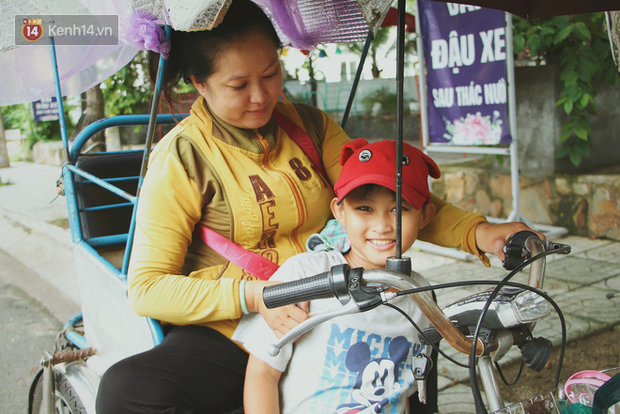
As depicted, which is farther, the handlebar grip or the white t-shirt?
the white t-shirt

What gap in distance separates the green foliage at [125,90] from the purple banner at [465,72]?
2351 mm

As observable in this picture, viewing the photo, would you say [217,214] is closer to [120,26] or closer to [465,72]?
[120,26]

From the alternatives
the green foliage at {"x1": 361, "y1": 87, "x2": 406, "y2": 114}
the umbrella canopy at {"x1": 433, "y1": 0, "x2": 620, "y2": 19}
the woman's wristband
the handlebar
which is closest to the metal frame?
the umbrella canopy at {"x1": 433, "y1": 0, "x2": 620, "y2": 19}

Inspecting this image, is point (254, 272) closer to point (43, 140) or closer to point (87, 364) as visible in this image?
point (87, 364)

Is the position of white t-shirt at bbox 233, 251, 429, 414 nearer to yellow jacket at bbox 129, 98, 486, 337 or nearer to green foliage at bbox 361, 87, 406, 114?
yellow jacket at bbox 129, 98, 486, 337

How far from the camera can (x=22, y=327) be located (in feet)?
13.1

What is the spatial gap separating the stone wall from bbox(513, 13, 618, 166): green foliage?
0.82 ft

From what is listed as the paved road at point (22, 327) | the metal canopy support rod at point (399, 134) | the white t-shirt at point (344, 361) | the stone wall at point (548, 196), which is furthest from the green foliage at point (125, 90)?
the metal canopy support rod at point (399, 134)

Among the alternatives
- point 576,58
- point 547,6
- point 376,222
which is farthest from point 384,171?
point 576,58

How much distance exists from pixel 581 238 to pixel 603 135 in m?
1.14

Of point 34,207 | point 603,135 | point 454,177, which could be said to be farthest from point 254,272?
point 34,207

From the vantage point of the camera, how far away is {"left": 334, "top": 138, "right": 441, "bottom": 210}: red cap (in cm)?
137

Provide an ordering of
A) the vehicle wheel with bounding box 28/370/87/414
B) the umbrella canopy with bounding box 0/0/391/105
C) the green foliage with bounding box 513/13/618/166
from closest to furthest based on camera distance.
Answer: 1. the umbrella canopy with bounding box 0/0/391/105
2. the vehicle wheel with bounding box 28/370/87/414
3. the green foliage with bounding box 513/13/618/166

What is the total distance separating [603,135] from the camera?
17.1 ft
